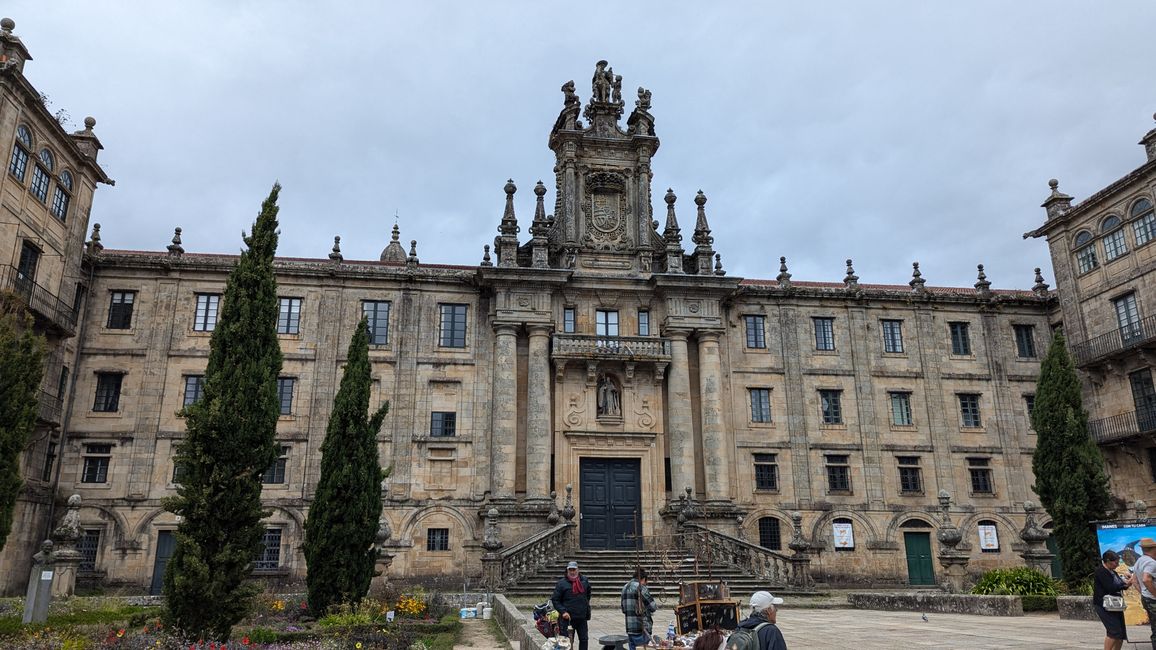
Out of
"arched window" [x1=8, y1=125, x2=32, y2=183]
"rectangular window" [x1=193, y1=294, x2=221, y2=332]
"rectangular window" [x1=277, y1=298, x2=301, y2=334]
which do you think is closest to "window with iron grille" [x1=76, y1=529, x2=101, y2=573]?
"rectangular window" [x1=193, y1=294, x2=221, y2=332]

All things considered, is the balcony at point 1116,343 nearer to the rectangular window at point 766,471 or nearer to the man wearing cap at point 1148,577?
the rectangular window at point 766,471

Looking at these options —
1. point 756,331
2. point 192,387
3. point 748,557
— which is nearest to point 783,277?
point 756,331

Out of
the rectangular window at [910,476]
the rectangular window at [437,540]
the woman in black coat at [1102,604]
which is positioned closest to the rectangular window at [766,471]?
the rectangular window at [910,476]

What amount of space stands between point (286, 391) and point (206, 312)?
4.42 meters

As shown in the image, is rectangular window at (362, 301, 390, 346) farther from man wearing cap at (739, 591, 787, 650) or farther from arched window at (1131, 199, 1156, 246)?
arched window at (1131, 199, 1156, 246)

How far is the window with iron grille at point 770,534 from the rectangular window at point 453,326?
13.3 metres

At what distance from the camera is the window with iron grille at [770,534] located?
30.4m

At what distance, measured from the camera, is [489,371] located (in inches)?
1209

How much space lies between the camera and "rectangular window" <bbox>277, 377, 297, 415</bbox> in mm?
29656

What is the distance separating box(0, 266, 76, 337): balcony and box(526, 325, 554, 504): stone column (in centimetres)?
1595

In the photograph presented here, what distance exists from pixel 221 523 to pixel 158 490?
1628 centimetres

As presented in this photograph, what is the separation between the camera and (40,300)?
2623 centimetres

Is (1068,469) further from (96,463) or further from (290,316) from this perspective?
(96,463)

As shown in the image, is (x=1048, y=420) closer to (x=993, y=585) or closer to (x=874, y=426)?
(x=993, y=585)
